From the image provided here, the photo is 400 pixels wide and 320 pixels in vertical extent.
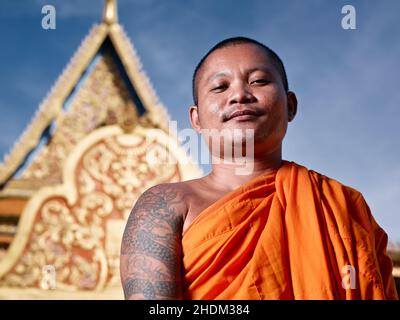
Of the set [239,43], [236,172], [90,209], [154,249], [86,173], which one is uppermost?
[86,173]

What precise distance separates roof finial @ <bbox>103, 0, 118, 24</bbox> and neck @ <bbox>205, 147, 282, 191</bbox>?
8.46 feet

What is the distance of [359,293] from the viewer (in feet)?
3.01

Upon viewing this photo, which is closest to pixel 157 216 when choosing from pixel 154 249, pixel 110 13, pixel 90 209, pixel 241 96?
pixel 154 249

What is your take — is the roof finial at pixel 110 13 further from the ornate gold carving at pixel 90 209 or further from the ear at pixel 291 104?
the ear at pixel 291 104

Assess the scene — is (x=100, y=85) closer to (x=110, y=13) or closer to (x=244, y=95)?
(x=110, y=13)

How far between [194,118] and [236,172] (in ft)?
0.67

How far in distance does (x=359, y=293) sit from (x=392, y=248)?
7.16 ft

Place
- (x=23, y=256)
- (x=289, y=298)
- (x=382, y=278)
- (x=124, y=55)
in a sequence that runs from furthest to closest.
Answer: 1. (x=124, y=55)
2. (x=23, y=256)
3. (x=382, y=278)
4. (x=289, y=298)

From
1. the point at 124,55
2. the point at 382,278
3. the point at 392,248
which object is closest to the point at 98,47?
the point at 124,55

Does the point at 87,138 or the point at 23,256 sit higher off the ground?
the point at 87,138

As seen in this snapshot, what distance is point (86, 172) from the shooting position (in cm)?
290

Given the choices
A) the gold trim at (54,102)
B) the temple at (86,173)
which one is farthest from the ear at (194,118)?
the gold trim at (54,102)

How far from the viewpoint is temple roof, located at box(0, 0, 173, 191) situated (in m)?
3.09
